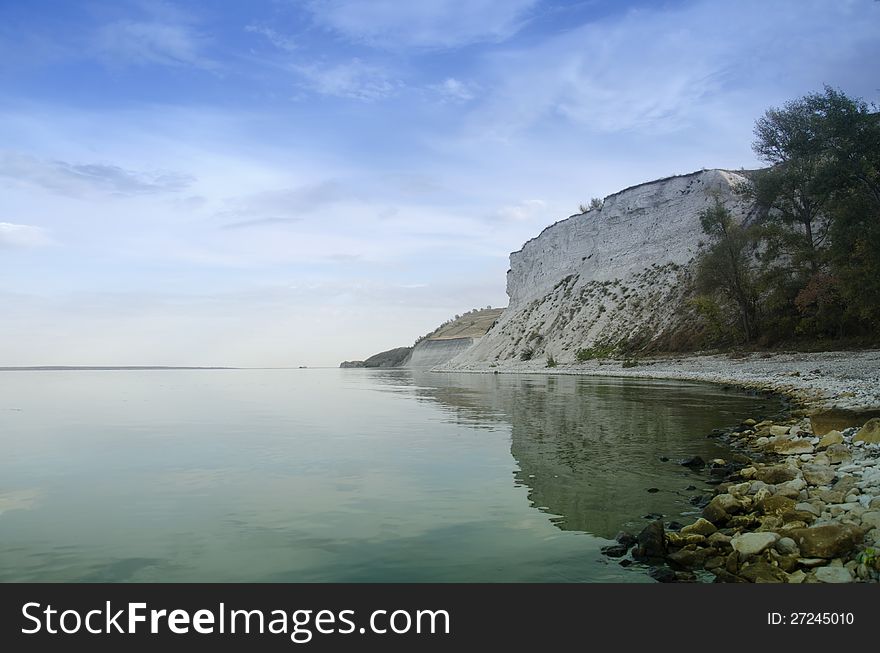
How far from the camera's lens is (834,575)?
5.27 m

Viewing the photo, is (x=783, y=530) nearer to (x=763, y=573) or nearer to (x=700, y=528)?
(x=700, y=528)

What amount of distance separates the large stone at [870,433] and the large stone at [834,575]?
18.0 feet

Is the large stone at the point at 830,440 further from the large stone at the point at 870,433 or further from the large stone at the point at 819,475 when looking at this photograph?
the large stone at the point at 819,475

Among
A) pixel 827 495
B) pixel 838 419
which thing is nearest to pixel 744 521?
pixel 827 495

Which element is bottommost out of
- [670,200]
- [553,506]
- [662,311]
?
[553,506]

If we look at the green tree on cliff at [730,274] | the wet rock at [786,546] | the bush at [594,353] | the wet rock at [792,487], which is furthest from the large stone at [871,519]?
the bush at [594,353]

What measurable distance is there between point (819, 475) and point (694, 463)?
2.52 meters

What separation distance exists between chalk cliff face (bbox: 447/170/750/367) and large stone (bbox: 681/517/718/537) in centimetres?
4669

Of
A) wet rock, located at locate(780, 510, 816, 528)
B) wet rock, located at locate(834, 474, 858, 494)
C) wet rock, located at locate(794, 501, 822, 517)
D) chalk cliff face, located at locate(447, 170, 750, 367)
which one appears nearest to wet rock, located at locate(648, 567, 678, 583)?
wet rock, located at locate(780, 510, 816, 528)

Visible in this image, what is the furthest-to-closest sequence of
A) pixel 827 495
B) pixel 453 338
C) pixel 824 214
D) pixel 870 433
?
pixel 453 338, pixel 824 214, pixel 870 433, pixel 827 495

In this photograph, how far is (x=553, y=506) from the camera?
858cm

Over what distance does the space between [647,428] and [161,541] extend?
12.5 m
